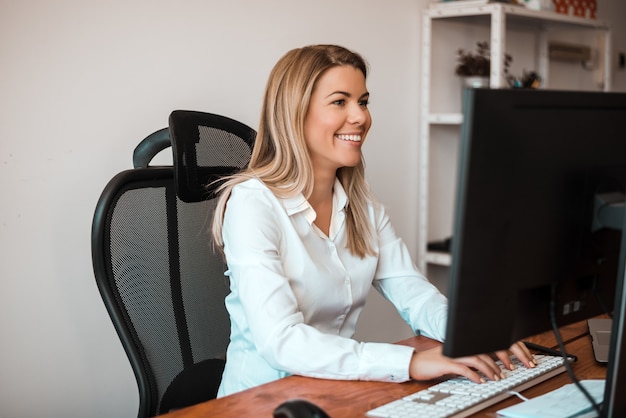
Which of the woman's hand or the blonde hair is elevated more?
the blonde hair

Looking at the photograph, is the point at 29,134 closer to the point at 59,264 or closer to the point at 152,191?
the point at 59,264

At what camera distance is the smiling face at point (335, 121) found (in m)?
1.70

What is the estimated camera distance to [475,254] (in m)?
0.87

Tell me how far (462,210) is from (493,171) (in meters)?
0.06

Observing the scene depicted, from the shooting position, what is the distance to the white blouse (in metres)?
1.33

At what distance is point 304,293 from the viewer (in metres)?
1.60

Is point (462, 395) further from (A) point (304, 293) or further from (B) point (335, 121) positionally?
(B) point (335, 121)

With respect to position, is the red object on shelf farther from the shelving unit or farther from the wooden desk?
the wooden desk

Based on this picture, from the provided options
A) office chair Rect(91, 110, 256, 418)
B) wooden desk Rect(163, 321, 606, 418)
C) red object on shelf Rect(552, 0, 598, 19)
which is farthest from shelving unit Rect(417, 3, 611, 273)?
wooden desk Rect(163, 321, 606, 418)

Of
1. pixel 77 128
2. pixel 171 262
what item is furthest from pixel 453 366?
pixel 77 128

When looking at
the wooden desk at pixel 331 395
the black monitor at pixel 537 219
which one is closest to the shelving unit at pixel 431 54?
the wooden desk at pixel 331 395

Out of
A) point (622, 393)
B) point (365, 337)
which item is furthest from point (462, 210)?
point (365, 337)

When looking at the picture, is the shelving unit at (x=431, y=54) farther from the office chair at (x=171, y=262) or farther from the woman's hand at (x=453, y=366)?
the woman's hand at (x=453, y=366)

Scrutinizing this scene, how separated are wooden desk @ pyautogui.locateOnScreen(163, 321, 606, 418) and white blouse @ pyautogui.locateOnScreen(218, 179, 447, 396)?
31 mm
